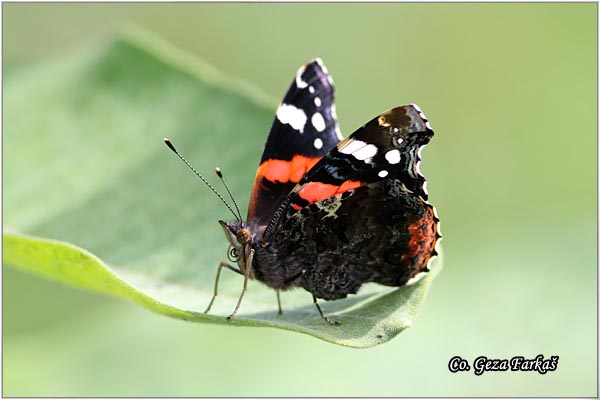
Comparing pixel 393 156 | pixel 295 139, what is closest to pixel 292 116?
pixel 295 139

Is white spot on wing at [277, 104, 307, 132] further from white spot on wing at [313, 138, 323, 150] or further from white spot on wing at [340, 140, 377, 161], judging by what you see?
white spot on wing at [340, 140, 377, 161]

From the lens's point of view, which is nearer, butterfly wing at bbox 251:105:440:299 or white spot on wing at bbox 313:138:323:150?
butterfly wing at bbox 251:105:440:299

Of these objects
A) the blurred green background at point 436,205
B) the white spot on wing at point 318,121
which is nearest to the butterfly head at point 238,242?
the blurred green background at point 436,205

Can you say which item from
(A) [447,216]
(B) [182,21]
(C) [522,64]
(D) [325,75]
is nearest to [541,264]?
(A) [447,216]

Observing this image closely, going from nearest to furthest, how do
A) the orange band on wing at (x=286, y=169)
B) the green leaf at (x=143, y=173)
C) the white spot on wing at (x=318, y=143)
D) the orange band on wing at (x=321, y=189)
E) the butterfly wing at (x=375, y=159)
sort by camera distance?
the green leaf at (x=143, y=173) → the butterfly wing at (x=375, y=159) → the orange band on wing at (x=321, y=189) → the orange band on wing at (x=286, y=169) → the white spot on wing at (x=318, y=143)

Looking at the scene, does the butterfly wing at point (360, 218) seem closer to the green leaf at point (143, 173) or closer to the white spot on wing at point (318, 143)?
the green leaf at point (143, 173)

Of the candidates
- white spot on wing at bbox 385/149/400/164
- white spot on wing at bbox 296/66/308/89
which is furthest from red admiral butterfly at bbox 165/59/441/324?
white spot on wing at bbox 296/66/308/89

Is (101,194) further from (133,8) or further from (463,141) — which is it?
(133,8)
